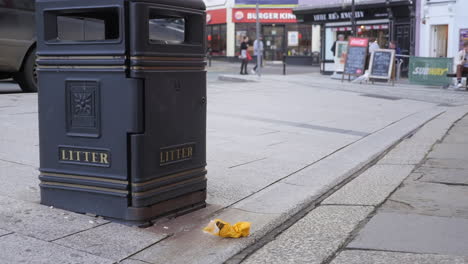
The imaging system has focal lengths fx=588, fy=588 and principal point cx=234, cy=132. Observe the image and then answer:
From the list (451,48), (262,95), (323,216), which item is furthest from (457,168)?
(451,48)

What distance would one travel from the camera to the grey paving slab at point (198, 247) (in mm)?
3639

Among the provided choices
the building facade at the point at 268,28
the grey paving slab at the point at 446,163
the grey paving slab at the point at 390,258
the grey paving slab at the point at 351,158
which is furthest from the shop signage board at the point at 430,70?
the building facade at the point at 268,28

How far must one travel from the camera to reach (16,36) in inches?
492

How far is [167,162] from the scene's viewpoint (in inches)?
170

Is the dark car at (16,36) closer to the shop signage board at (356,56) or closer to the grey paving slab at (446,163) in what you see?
the grey paving slab at (446,163)

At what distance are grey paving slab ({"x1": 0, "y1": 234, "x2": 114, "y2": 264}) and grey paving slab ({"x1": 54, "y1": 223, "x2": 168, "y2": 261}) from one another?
Result: 0.26 feet

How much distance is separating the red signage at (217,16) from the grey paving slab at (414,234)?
1730 inches

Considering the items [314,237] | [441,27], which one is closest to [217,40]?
[441,27]

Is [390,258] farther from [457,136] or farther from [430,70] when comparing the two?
[430,70]

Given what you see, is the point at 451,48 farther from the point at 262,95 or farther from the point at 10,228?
the point at 10,228

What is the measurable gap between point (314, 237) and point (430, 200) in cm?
152

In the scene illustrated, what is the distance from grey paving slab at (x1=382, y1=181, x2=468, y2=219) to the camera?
475cm

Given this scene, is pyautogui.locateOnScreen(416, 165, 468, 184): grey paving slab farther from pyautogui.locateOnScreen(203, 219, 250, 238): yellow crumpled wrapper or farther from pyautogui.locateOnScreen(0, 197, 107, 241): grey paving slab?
pyautogui.locateOnScreen(0, 197, 107, 241): grey paving slab

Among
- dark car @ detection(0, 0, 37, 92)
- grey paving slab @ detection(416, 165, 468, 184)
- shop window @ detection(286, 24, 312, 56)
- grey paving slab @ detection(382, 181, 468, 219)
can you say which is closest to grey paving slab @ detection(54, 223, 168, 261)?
grey paving slab @ detection(382, 181, 468, 219)
